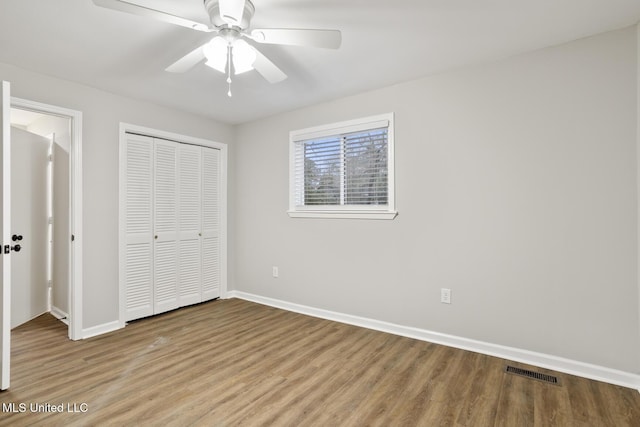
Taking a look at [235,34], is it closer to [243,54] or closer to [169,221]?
[243,54]

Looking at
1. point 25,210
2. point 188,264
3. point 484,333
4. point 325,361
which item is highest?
point 25,210

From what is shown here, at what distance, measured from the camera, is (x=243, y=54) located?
1.96 metres

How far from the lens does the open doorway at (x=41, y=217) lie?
3457mm

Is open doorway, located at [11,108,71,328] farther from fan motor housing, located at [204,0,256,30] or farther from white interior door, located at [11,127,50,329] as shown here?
fan motor housing, located at [204,0,256,30]

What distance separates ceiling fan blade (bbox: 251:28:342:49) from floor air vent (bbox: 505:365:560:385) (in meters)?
2.56

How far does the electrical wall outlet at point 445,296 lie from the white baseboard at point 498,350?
0.30 m

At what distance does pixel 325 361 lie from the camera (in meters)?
2.56

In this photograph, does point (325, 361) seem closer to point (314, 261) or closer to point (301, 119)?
point (314, 261)

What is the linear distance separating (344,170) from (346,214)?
486mm

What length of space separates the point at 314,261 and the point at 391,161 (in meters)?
1.43

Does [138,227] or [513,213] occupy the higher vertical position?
[513,213]

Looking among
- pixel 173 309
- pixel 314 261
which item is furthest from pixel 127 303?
pixel 314 261

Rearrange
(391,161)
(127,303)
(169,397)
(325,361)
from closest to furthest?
(169,397), (325,361), (391,161), (127,303)

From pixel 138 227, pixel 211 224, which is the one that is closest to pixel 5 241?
pixel 138 227
